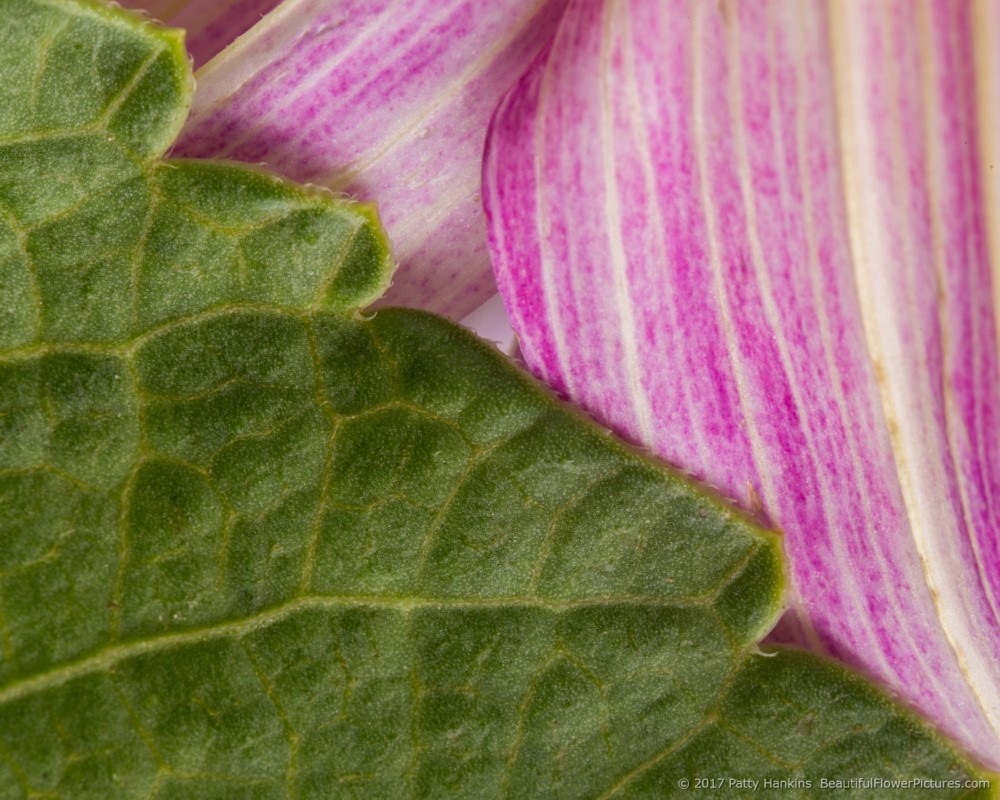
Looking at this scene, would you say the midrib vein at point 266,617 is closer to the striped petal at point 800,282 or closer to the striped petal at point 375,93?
the striped petal at point 800,282

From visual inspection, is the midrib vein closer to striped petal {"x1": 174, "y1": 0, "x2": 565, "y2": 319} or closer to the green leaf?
the green leaf

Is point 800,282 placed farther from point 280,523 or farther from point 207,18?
point 207,18

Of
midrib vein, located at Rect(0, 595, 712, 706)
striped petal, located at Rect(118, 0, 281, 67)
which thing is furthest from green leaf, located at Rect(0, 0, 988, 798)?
striped petal, located at Rect(118, 0, 281, 67)

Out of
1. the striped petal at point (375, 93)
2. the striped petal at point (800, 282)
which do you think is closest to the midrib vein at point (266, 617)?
the striped petal at point (800, 282)

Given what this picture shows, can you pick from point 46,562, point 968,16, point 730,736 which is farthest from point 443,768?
point 968,16

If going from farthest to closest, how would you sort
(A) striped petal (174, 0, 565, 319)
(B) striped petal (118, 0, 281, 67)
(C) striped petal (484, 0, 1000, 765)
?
(B) striped petal (118, 0, 281, 67)
(A) striped petal (174, 0, 565, 319)
(C) striped petal (484, 0, 1000, 765)

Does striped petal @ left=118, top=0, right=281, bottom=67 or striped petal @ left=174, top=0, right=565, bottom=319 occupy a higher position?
striped petal @ left=118, top=0, right=281, bottom=67
